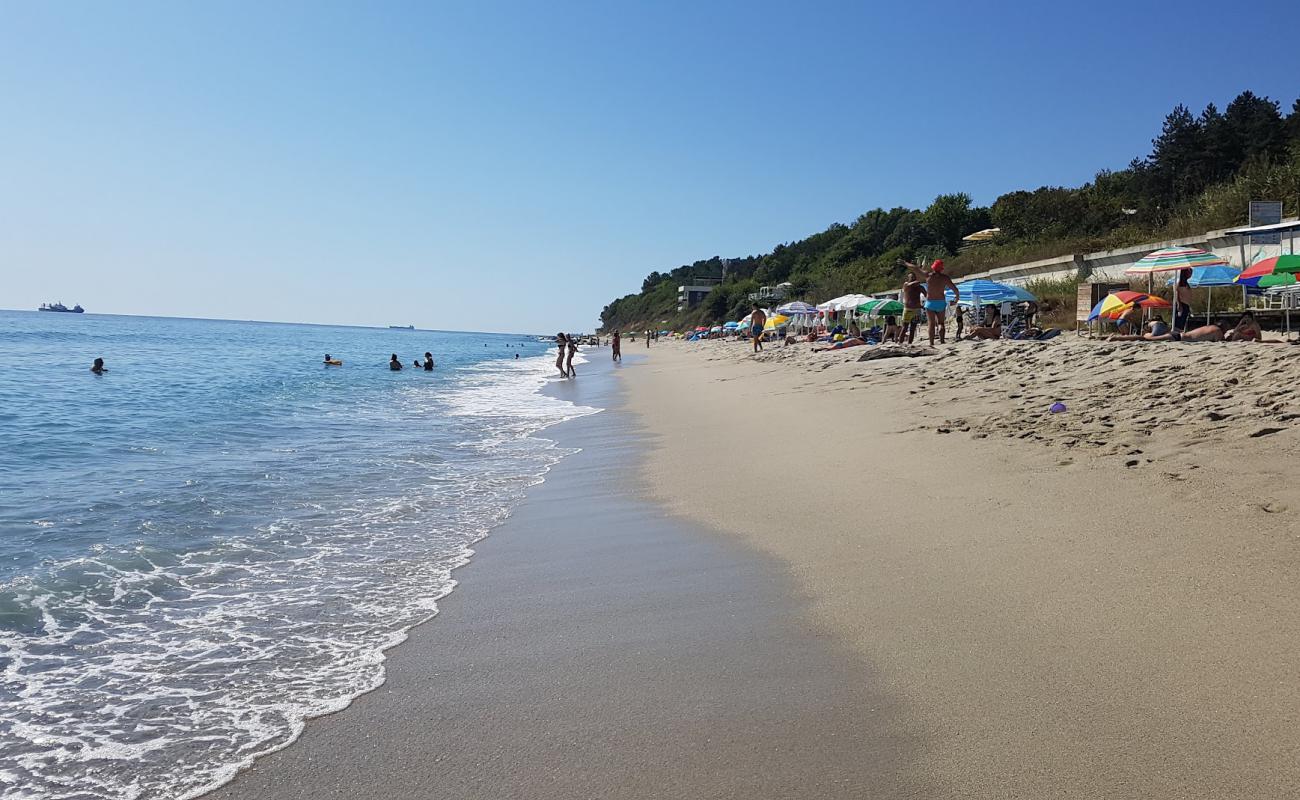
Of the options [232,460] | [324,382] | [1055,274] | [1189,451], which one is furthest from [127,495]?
[1055,274]

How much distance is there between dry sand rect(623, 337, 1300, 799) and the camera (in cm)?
224

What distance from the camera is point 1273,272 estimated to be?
13141 millimetres

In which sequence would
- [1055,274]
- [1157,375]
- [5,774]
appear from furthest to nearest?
[1055,274], [1157,375], [5,774]

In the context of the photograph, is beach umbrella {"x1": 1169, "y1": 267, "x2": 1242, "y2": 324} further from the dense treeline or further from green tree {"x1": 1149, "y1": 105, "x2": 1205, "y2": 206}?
green tree {"x1": 1149, "y1": 105, "x2": 1205, "y2": 206}

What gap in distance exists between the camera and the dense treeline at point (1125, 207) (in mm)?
26906

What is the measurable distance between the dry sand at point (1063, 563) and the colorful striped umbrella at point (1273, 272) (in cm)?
606

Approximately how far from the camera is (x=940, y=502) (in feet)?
16.4

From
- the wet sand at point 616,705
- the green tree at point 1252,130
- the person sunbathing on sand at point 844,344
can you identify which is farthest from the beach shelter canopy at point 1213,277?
the green tree at point 1252,130

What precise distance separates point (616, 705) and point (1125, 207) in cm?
4815

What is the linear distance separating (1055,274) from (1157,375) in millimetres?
20297

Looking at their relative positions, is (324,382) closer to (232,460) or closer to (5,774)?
(232,460)

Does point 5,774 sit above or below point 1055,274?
below

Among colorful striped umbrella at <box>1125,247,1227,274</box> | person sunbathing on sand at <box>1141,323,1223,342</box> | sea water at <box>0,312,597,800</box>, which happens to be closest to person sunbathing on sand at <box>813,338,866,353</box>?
colorful striped umbrella at <box>1125,247,1227,274</box>

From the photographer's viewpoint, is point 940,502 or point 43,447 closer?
point 940,502
